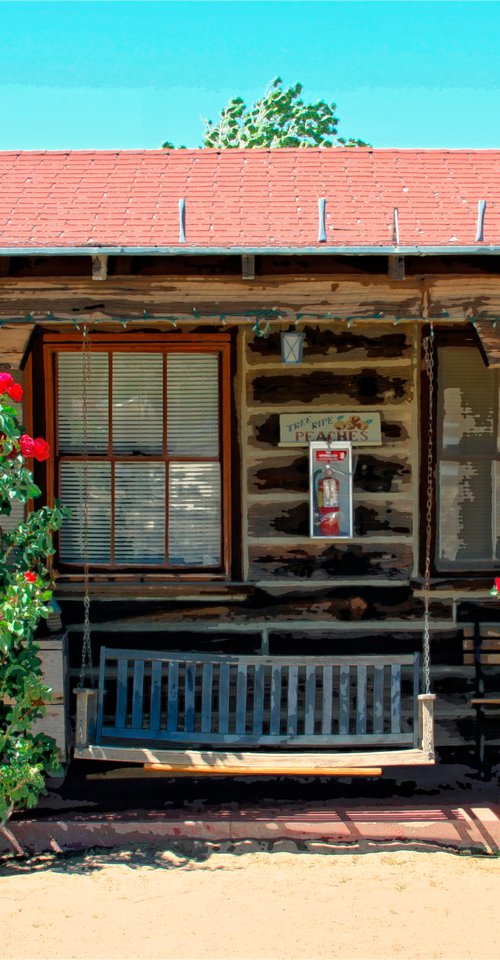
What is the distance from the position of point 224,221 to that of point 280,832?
3599 millimetres

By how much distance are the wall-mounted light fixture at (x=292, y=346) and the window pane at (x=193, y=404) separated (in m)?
0.49

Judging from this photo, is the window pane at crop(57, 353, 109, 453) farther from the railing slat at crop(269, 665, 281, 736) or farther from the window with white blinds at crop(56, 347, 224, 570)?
the railing slat at crop(269, 665, 281, 736)

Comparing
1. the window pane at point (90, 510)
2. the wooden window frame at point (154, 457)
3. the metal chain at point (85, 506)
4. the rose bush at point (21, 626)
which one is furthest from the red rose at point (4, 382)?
the window pane at point (90, 510)

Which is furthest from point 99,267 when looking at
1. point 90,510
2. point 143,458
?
point 90,510

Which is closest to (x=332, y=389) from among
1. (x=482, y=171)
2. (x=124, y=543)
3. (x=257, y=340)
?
(x=257, y=340)

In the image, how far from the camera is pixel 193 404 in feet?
21.8

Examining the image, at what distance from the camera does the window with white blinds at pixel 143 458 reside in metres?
6.63

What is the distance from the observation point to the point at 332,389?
6648 millimetres

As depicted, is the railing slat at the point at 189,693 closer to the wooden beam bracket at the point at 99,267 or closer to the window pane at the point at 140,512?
the window pane at the point at 140,512

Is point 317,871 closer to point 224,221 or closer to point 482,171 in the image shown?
point 224,221

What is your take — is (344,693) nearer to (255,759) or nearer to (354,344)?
(255,759)

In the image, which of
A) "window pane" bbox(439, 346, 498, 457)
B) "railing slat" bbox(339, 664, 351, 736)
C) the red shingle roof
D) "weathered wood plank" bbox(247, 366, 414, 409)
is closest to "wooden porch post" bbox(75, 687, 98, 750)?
"railing slat" bbox(339, 664, 351, 736)

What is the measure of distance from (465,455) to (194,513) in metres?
1.81

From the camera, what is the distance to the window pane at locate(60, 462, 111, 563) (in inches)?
263
